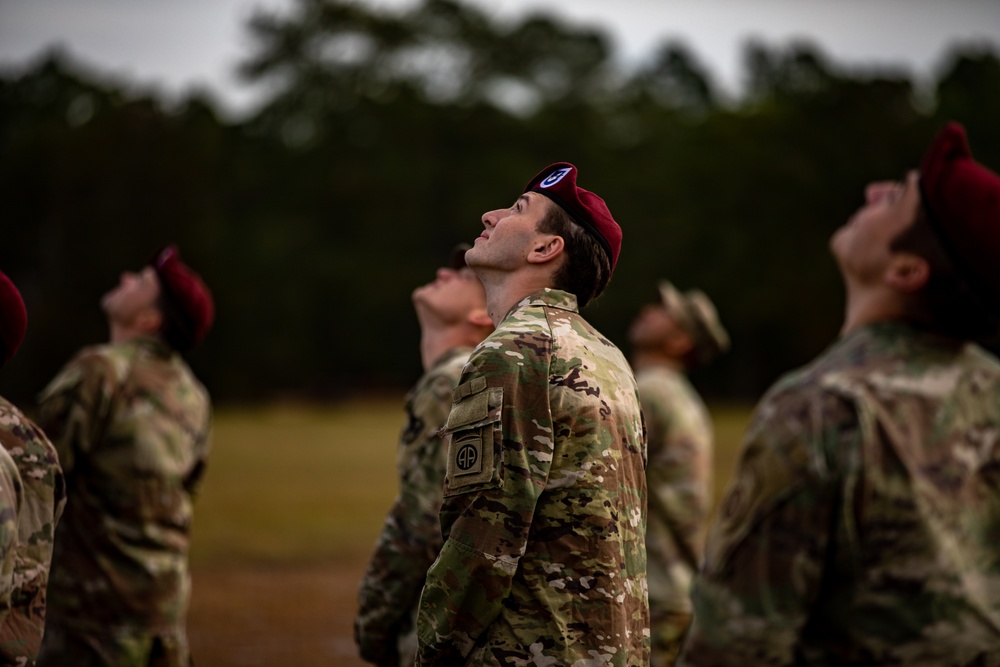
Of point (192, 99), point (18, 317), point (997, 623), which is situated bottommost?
point (997, 623)

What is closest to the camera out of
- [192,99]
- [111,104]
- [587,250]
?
[587,250]

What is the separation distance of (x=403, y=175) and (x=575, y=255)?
53.3 m

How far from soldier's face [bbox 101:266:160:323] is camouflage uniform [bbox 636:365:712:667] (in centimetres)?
291

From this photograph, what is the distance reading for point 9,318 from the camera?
3615 mm

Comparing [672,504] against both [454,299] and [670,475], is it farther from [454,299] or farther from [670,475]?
[454,299]

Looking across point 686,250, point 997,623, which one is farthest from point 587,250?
point 686,250

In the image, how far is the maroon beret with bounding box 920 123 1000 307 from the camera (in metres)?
3.10

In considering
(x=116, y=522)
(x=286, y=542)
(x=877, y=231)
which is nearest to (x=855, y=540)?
(x=877, y=231)

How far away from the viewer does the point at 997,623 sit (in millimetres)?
2975

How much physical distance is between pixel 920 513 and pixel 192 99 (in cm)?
4375

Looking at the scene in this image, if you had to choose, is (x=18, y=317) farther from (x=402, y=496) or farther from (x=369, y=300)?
(x=369, y=300)

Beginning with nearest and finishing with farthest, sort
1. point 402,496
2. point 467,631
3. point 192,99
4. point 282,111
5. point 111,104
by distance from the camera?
point 467,631 → point 402,496 → point 111,104 → point 192,99 → point 282,111

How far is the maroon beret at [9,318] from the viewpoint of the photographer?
11.8 ft

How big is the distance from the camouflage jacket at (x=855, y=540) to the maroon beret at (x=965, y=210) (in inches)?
14.2
